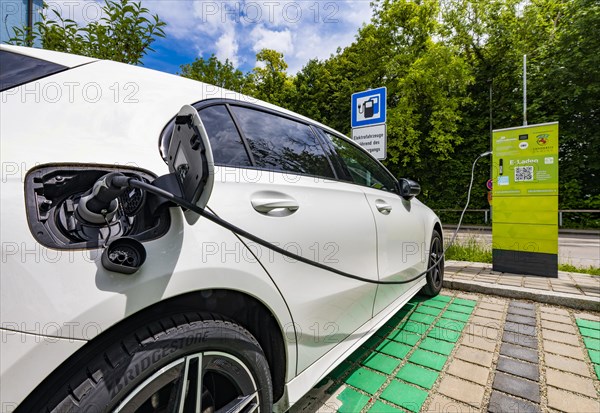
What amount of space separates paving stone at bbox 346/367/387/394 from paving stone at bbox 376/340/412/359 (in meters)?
0.31

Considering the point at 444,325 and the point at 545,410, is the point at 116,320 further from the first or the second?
the point at 444,325

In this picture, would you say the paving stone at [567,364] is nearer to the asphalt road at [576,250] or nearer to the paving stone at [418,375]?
the paving stone at [418,375]

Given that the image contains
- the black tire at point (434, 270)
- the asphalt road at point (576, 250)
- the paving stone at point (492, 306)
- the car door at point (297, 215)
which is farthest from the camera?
the asphalt road at point (576, 250)

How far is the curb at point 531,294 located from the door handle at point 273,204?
3.47 metres

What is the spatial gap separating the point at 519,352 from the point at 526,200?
3.05 metres

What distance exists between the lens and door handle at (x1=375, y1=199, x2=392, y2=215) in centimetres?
220

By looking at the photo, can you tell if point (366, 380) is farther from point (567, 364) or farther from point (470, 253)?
point (470, 253)

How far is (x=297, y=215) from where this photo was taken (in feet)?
4.62

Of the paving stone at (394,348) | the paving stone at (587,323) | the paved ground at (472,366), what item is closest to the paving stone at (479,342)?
the paved ground at (472,366)

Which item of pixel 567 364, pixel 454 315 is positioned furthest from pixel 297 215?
pixel 454 315

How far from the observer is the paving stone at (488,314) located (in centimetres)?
306

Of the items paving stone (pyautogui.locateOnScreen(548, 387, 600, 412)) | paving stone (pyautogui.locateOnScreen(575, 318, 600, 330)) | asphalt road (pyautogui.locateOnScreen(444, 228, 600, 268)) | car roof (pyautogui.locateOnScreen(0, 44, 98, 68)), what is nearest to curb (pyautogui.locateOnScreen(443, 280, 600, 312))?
paving stone (pyautogui.locateOnScreen(575, 318, 600, 330))

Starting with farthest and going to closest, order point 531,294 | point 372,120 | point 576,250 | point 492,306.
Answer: point 576,250
point 372,120
point 531,294
point 492,306

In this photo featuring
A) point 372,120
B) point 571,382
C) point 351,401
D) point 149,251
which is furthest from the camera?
point 372,120
